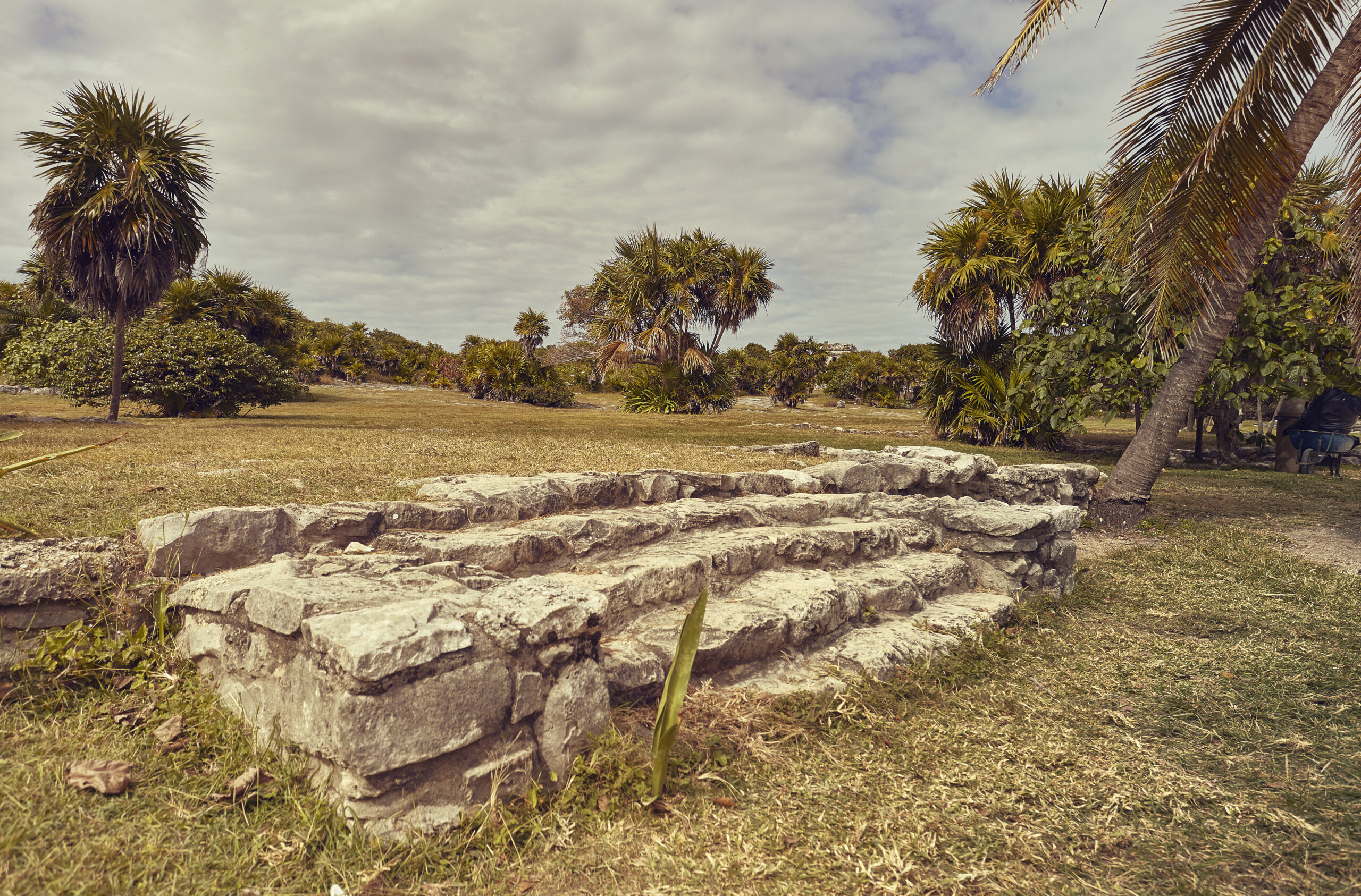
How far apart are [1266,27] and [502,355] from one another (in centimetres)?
3286

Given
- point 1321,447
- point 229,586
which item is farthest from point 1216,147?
point 1321,447

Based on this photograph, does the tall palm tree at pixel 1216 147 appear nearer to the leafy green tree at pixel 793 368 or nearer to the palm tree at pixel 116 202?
the palm tree at pixel 116 202

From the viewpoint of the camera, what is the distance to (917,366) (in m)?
56.7

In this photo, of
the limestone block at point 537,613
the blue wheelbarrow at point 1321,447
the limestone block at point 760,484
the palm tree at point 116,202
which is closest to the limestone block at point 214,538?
the limestone block at point 537,613

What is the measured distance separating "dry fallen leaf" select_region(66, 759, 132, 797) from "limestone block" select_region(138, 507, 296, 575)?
100 cm

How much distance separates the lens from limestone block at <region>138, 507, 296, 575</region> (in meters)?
3.10

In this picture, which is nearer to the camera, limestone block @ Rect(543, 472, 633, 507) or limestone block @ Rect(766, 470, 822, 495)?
limestone block @ Rect(543, 472, 633, 507)

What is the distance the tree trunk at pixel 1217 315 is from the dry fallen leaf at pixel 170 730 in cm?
861

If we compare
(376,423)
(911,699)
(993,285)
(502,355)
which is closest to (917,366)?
(502,355)

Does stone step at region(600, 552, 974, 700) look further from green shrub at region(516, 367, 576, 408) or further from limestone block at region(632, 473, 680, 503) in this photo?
green shrub at region(516, 367, 576, 408)

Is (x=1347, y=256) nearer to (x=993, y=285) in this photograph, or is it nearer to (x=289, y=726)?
(x=993, y=285)

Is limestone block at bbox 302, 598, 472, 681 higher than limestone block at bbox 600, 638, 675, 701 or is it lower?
higher

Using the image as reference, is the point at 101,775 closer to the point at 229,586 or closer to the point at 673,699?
the point at 229,586

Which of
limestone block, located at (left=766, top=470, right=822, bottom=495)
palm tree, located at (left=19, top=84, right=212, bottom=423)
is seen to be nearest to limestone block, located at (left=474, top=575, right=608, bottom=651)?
limestone block, located at (left=766, top=470, right=822, bottom=495)
